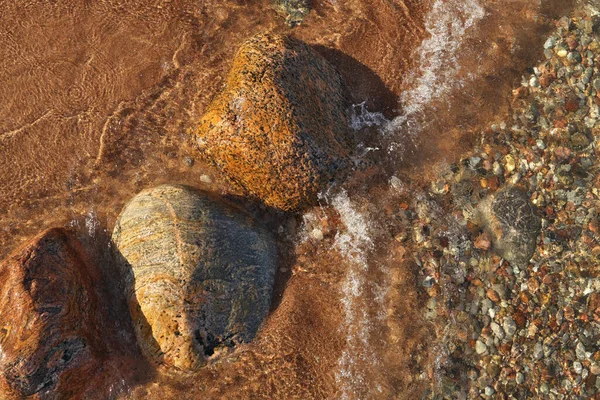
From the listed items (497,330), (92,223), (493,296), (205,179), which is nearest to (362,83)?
(205,179)

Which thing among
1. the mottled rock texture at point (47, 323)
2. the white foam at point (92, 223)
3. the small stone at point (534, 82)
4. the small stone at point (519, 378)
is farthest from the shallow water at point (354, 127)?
the small stone at point (519, 378)

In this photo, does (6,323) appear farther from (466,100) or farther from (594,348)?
(594,348)

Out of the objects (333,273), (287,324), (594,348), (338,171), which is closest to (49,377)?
(287,324)

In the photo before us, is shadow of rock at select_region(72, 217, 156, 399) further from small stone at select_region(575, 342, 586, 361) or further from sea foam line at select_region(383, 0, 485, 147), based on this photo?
small stone at select_region(575, 342, 586, 361)

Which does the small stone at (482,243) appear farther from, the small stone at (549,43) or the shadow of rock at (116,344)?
the shadow of rock at (116,344)

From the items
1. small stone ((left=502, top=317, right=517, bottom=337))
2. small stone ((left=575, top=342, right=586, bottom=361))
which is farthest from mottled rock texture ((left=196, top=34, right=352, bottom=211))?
small stone ((left=575, top=342, right=586, bottom=361))

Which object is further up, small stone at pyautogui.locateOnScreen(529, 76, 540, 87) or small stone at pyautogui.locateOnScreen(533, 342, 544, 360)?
small stone at pyautogui.locateOnScreen(529, 76, 540, 87)
